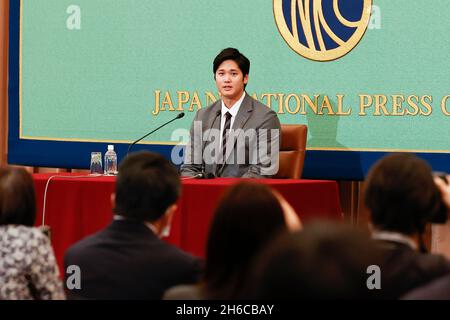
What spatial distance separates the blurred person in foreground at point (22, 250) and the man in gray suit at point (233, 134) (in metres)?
2.08

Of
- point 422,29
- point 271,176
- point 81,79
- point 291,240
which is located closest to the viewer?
point 291,240

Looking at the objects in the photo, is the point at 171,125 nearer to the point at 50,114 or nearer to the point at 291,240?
the point at 50,114

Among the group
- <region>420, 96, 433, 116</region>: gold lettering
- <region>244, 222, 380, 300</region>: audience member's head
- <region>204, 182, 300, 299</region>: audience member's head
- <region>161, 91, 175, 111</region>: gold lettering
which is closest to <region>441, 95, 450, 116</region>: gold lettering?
<region>420, 96, 433, 116</region>: gold lettering

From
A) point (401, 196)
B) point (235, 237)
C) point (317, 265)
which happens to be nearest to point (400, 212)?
point (401, 196)

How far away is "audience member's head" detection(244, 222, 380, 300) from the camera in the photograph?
2.98ft

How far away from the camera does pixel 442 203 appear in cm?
204

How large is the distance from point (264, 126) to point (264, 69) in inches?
39.5

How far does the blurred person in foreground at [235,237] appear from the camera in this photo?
1.47 m

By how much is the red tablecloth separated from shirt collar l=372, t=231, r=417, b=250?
1708mm

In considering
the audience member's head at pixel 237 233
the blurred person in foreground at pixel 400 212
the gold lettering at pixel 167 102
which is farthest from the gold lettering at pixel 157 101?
the audience member's head at pixel 237 233

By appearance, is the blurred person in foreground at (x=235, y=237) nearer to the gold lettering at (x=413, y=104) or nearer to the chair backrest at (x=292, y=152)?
the chair backrest at (x=292, y=152)

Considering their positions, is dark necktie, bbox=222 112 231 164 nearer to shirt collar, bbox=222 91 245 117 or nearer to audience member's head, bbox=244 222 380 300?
shirt collar, bbox=222 91 245 117

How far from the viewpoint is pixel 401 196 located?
1.81 m
